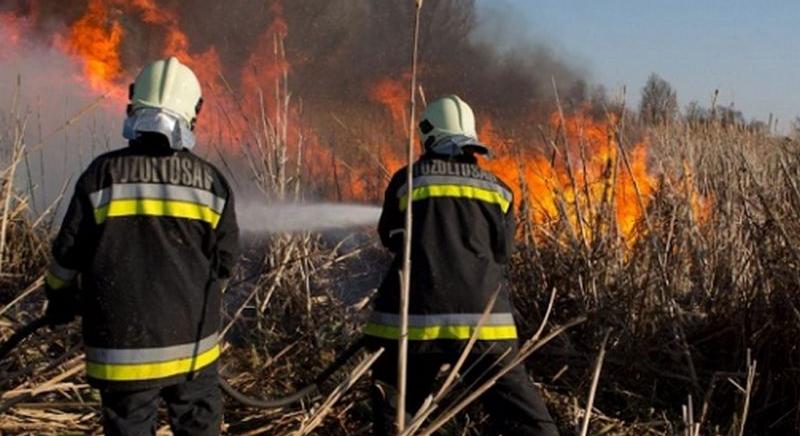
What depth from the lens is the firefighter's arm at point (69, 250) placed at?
261 cm

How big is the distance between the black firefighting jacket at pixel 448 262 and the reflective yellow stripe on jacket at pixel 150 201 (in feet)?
2.88

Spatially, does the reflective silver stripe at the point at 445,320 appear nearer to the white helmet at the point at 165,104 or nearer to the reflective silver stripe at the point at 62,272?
the white helmet at the point at 165,104

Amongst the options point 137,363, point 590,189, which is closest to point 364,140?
point 590,189

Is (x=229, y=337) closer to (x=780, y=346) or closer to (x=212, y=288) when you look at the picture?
(x=212, y=288)

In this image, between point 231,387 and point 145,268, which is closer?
point 145,268

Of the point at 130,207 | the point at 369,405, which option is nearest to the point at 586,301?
the point at 369,405

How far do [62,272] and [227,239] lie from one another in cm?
60

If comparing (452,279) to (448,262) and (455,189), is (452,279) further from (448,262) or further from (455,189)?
(455,189)

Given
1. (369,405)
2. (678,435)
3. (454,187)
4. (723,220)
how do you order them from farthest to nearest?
1. (723,220)
2. (369,405)
3. (678,435)
4. (454,187)

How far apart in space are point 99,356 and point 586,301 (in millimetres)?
2868

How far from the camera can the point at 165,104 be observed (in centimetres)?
278

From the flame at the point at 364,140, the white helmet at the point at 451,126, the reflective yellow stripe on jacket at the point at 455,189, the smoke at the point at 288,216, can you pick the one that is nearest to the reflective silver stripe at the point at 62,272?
the reflective yellow stripe on jacket at the point at 455,189

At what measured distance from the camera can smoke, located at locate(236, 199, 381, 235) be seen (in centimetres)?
500

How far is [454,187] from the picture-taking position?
10.8 ft
